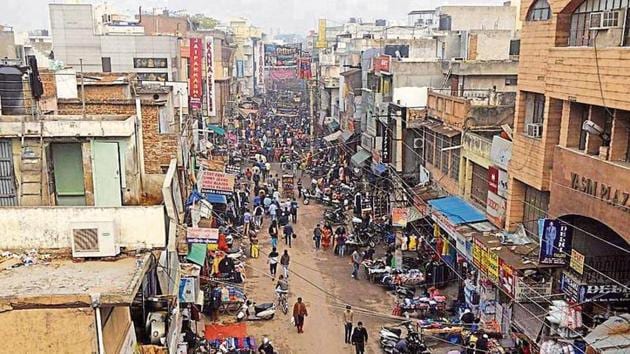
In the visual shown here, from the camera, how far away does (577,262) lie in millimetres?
14078

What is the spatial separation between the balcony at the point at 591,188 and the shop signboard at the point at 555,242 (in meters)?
0.45

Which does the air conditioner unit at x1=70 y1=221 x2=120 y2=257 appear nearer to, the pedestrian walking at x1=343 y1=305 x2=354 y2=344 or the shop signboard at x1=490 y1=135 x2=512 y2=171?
the pedestrian walking at x1=343 y1=305 x2=354 y2=344

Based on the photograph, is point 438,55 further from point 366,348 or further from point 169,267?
point 169,267

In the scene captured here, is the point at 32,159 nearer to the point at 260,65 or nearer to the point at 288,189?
the point at 288,189

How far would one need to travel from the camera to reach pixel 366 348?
57.7 ft

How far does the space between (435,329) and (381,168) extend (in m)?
16.4

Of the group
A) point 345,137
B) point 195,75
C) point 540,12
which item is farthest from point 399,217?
point 345,137

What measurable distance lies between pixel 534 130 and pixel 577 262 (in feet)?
13.5

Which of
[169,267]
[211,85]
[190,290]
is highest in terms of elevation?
[211,85]

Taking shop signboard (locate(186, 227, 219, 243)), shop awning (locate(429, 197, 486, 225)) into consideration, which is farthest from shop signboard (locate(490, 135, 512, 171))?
shop signboard (locate(186, 227, 219, 243))

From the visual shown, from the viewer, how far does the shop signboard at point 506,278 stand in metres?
15.5

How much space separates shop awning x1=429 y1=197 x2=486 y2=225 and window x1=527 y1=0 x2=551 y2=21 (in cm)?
650

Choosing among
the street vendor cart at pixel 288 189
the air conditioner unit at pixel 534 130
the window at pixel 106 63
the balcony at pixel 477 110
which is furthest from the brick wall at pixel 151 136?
the window at pixel 106 63

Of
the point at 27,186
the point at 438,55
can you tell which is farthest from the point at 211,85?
the point at 27,186
